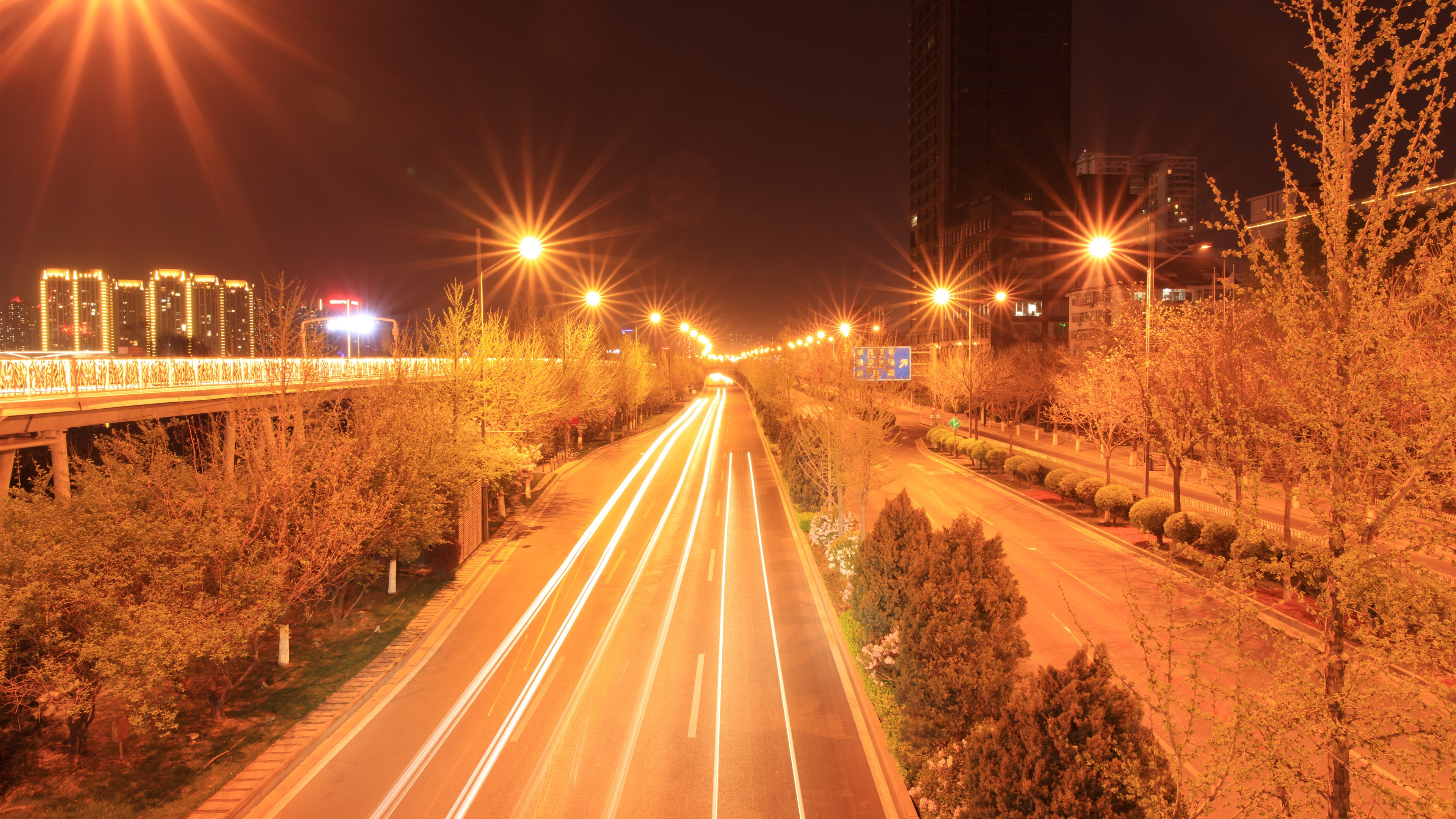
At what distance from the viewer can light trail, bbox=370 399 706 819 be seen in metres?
9.56

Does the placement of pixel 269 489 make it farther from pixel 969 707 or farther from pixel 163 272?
pixel 163 272

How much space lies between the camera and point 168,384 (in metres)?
17.4

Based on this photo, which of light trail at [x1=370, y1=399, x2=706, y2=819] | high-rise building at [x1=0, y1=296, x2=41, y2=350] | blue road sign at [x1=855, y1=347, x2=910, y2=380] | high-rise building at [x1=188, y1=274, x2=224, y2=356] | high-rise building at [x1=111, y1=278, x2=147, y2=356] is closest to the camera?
light trail at [x1=370, y1=399, x2=706, y2=819]

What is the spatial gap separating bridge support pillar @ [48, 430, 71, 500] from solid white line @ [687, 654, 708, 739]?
1088cm

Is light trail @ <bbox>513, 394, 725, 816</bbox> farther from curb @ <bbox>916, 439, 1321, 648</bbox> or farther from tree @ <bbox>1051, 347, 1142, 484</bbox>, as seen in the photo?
tree @ <bbox>1051, 347, 1142, 484</bbox>

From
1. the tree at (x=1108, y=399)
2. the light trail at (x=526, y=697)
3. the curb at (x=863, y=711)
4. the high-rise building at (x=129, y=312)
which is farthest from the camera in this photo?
the high-rise building at (x=129, y=312)

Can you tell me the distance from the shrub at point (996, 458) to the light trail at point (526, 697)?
1851 cm

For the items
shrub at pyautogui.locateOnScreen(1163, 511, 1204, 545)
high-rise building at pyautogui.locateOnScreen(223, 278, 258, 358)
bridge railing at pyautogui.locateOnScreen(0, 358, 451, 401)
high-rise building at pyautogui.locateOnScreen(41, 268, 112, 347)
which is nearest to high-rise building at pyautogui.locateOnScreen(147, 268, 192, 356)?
high-rise building at pyautogui.locateOnScreen(223, 278, 258, 358)

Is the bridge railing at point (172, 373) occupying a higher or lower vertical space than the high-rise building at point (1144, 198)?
lower

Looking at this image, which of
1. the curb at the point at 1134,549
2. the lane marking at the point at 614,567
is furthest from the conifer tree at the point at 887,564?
the lane marking at the point at 614,567

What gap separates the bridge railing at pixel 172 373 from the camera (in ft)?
43.0

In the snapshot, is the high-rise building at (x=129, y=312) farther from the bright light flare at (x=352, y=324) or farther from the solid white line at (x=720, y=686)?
the solid white line at (x=720, y=686)

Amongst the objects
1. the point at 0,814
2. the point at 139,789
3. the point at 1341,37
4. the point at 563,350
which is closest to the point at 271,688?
the point at 139,789

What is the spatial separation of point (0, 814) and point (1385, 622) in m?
14.2
